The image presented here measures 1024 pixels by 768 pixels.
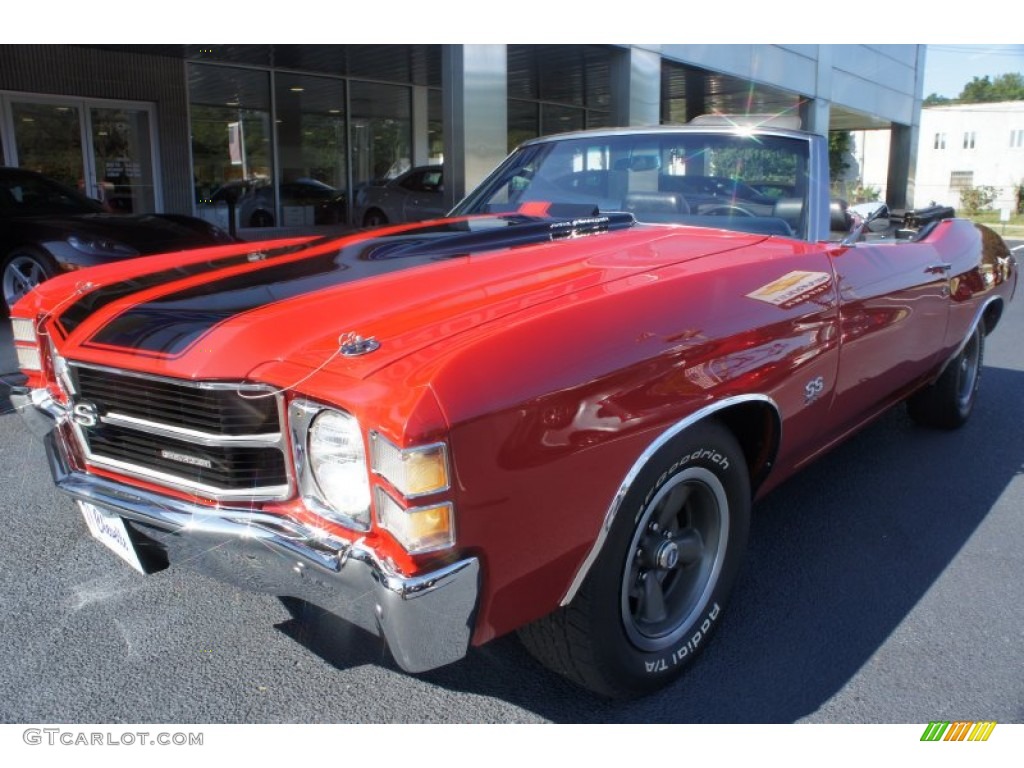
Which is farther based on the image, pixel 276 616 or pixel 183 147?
pixel 183 147

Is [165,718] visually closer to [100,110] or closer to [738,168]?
[738,168]

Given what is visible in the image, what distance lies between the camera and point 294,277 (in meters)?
2.61

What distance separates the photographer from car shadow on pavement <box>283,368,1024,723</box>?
237 cm

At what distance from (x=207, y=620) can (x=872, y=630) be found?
2.15 meters

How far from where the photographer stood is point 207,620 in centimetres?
273

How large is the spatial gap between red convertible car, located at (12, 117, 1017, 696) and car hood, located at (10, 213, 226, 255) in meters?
4.36

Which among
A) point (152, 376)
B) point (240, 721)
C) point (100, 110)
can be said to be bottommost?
point (240, 721)

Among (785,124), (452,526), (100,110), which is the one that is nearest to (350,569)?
(452,526)

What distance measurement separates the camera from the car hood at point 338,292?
199cm

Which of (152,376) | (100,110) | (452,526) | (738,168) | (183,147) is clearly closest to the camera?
(452,526)

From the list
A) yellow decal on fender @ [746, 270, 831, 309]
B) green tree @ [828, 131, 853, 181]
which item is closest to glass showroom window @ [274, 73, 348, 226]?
yellow decal on fender @ [746, 270, 831, 309]

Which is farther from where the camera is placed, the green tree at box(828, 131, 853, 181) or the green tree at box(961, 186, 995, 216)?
the green tree at box(828, 131, 853, 181)

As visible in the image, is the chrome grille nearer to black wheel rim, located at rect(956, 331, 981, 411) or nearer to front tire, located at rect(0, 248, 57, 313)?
black wheel rim, located at rect(956, 331, 981, 411)
